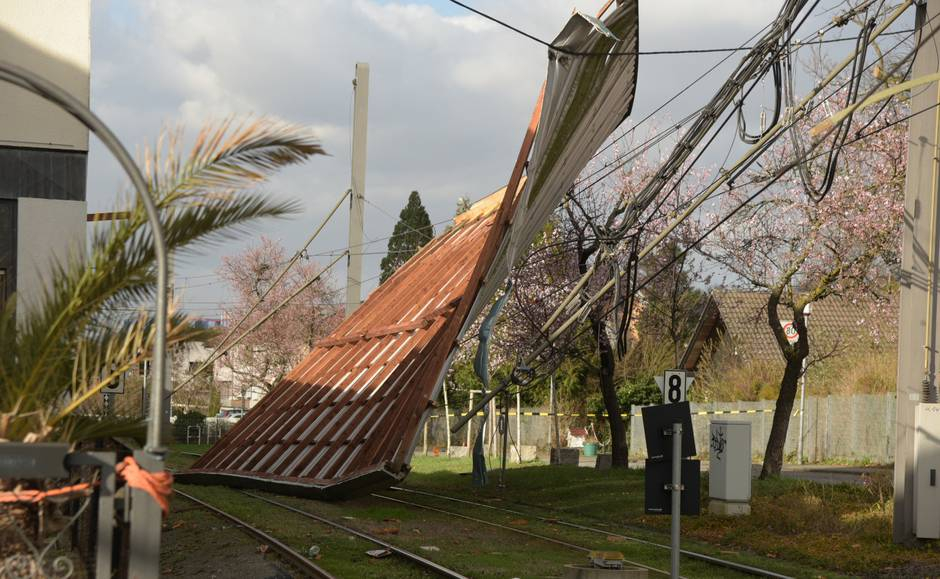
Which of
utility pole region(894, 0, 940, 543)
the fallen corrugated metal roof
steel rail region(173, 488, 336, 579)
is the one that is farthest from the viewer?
the fallen corrugated metal roof

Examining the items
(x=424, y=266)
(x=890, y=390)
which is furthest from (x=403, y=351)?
(x=890, y=390)

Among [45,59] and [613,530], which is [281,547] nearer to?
[613,530]

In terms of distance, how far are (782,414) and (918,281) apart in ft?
26.5

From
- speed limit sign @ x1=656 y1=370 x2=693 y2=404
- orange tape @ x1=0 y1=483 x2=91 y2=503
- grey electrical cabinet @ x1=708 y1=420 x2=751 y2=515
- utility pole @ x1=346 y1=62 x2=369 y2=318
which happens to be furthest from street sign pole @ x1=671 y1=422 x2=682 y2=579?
utility pole @ x1=346 y1=62 x2=369 y2=318

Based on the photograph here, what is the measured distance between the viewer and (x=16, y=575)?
6.16 meters

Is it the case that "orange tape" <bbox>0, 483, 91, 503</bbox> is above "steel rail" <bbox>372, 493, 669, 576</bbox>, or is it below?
above

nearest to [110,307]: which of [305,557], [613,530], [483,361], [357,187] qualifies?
[305,557]

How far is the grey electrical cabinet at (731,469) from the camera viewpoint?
55.4 feet

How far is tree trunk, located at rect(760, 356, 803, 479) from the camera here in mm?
20906

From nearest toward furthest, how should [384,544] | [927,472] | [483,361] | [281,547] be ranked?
[281,547] → [927,472] → [384,544] → [483,361]

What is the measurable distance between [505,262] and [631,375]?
87.9 feet

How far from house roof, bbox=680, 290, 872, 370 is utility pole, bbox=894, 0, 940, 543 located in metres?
25.2

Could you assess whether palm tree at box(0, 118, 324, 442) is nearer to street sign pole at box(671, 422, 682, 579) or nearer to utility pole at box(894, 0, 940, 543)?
street sign pole at box(671, 422, 682, 579)

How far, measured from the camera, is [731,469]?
671 inches
